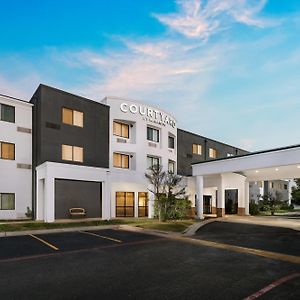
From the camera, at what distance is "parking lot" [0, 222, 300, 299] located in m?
6.62

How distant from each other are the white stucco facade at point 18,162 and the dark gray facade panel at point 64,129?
27.5 inches

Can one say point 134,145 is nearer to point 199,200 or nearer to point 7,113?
point 199,200

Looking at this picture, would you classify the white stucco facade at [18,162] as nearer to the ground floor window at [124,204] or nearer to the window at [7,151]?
the window at [7,151]

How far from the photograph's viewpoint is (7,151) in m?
25.1

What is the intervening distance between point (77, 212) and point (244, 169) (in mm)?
15393

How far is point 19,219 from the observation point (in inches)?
974

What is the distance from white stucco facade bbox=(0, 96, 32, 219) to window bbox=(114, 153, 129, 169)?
8707 mm

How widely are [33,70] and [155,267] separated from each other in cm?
2290

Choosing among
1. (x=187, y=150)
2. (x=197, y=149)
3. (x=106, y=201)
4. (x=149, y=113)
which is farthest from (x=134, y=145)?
(x=197, y=149)

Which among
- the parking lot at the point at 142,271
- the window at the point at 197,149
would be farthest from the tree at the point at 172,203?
the window at the point at 197,149

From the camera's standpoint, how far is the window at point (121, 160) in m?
31.0

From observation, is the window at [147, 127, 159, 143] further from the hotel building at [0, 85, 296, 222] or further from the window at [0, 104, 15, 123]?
the window at [0, 104, 15, 123]

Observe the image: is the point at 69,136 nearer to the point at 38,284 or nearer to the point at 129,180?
the point at 129,180

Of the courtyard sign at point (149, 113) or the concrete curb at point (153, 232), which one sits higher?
the courtyard sign at point (149, 113)
